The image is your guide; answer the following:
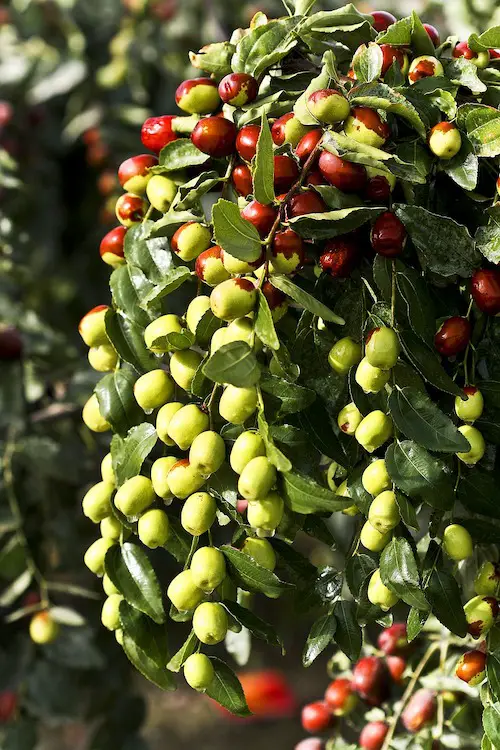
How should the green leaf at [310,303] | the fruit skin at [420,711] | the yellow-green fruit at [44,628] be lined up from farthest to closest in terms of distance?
the yellow-green fruit at [44,628]
the fruit skin at [420,711]
the green leaf at [310,303]

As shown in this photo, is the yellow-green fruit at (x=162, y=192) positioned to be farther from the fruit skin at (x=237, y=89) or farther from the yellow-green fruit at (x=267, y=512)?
the yellow-green fruit at (x=267, y=512)

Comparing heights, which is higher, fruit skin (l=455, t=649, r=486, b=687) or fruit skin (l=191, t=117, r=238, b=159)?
fruit skin (l=191, t=117, r=238, b=159)

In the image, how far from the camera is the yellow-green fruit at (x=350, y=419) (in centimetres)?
67

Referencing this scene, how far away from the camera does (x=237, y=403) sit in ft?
2.02

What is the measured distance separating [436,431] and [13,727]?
0.95m

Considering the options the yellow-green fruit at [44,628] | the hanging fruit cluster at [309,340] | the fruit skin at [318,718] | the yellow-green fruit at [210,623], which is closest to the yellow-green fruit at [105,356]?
the hanging fruit cluster at [309,340]

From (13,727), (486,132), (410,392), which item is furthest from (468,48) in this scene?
(13,727)

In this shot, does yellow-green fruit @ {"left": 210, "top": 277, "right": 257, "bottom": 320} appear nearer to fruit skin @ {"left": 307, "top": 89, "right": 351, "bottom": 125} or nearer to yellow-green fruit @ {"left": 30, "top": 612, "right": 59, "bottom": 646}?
fruit skin @ {"left": 307, "top": 89, "right": 351, "bottom": 125}

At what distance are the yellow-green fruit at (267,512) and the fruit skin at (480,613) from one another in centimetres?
17

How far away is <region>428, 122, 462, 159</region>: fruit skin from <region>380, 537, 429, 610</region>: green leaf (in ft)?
0.84

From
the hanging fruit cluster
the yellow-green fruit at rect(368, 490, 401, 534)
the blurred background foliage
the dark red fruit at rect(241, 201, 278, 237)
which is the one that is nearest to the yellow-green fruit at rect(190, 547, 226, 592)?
the hanging fruit cluster

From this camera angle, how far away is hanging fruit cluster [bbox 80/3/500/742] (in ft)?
2.04

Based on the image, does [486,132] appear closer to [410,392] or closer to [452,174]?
[452,174]

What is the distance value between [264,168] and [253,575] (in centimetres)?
26
